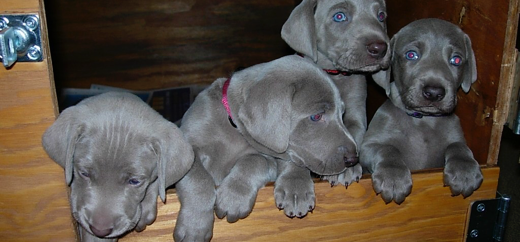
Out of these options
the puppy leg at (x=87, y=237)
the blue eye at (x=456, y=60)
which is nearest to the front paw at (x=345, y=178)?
the blue eye at (x=456, y=60)

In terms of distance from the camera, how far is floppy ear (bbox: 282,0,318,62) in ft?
10.2

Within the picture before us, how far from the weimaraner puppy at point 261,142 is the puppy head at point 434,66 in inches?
21.3

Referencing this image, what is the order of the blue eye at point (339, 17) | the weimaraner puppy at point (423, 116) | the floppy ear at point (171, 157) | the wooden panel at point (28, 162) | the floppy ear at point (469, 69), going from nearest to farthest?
the wooden panel at point (28, 162), the floppy ear at point (171, 157), the weimaraner puppy at point (423, 116), the floppy ear at point (469, 69), the blue eye at point (339, 17)

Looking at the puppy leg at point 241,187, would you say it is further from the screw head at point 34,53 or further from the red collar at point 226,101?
the screw head at point 34,53

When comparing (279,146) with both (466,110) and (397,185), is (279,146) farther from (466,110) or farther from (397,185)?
(466,110)

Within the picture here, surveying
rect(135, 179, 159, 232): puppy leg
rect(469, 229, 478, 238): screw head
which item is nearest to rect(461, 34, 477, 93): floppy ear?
rect(469, 229, 478, 238): screw head

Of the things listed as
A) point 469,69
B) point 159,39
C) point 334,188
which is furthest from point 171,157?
point 159,39

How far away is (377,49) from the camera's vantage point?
2920 millimetres

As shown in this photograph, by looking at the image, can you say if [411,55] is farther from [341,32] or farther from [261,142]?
[261,142]

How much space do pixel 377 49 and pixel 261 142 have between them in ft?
2.99

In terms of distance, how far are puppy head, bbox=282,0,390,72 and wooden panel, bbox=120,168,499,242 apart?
721 millimetres

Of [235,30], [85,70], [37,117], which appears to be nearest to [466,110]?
[37,117]

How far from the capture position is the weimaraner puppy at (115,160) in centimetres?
217

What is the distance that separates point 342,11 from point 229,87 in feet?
2.99
